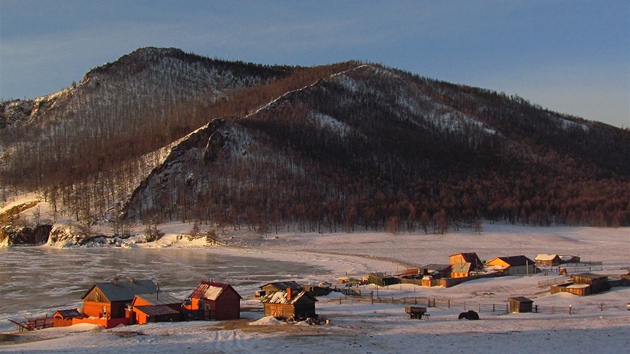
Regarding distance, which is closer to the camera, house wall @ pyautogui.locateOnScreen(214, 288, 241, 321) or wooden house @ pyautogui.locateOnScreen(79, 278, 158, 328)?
wooden house @ pyautogui.locateOnScreen(79, 278, 158, 328)

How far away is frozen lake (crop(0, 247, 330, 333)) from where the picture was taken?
49925mm

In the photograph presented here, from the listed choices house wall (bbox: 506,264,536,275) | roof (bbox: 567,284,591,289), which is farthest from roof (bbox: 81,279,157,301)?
house wall (bbox: 506,264,536,275)

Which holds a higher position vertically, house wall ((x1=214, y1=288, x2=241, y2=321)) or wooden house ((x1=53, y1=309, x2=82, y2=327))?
house wall ((x1=214, y1=288, x2=241, y2=321))

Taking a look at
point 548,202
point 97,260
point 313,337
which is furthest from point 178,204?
point 313,337

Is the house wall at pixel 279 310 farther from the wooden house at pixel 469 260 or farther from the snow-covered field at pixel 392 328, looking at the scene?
the wooden house at pixel 469 260

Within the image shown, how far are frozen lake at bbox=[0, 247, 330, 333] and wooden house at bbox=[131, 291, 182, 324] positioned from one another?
7438mm

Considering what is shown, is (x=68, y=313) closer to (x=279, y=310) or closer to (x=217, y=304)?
(x=217, y=304)

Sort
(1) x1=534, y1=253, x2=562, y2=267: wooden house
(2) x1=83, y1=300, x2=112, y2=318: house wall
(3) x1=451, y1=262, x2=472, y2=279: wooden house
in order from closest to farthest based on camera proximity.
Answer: (2) x1=83, y1=300, x2=112, y2=318: house wall → (3) x1=451, y1=262, x2=472, y2=279: wooden house → (1) x1=534, y1=253, x2=562, y2=267: wooden house

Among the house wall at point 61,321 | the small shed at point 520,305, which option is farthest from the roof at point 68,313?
the small shed at point 520,305

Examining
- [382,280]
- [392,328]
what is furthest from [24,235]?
[392,328]

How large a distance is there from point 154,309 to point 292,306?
838 centimetres

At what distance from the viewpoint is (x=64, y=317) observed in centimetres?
4097

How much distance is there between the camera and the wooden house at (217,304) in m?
40.7

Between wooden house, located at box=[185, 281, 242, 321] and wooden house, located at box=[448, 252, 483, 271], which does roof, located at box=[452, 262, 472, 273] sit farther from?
wooden house, located at box=[185, 281, 242, 321]
